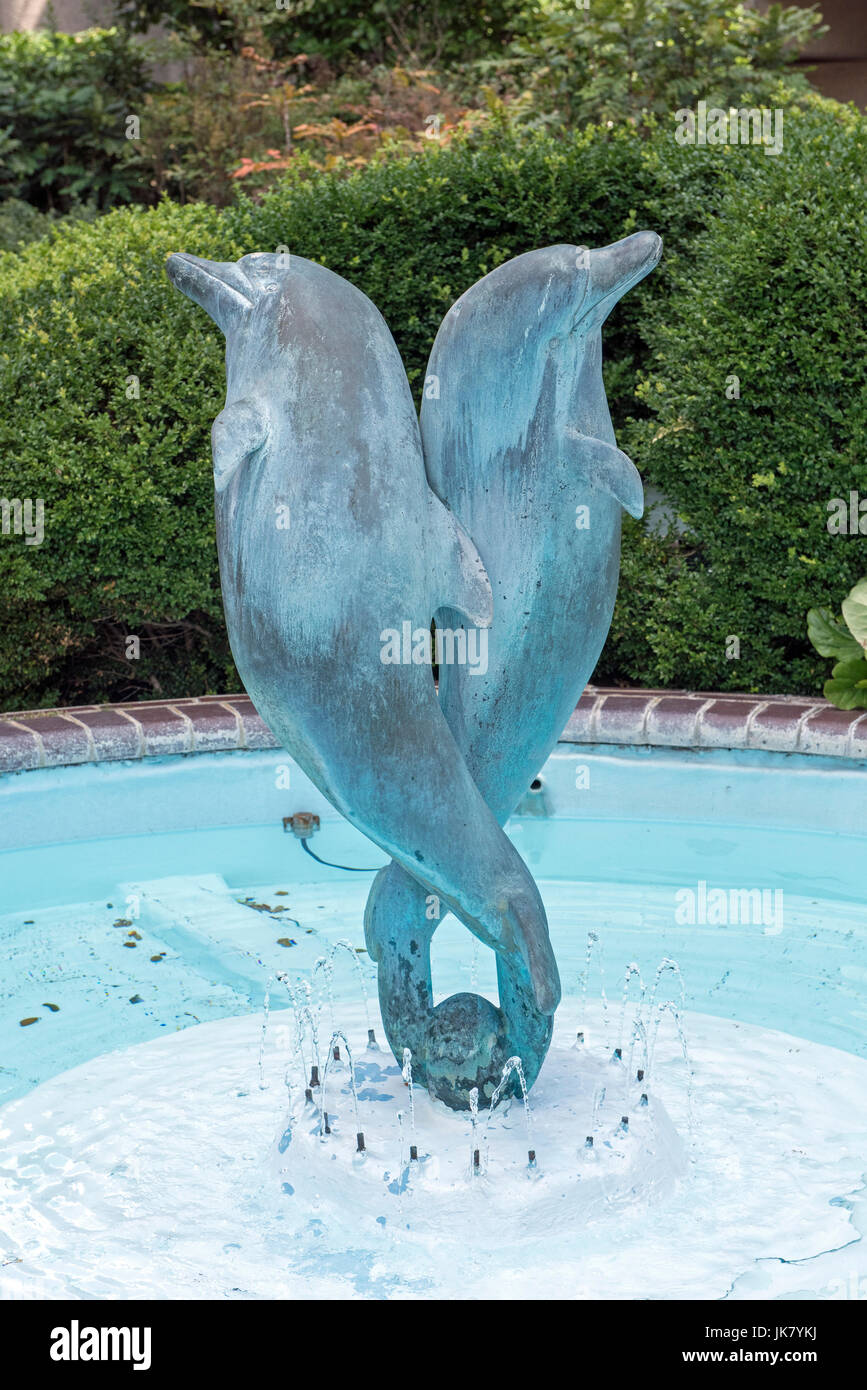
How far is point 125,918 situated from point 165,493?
2242 mm

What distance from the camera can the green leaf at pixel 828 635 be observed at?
651cm

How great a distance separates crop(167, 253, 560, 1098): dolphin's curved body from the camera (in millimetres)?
2777

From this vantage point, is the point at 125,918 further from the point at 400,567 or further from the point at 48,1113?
the point at 400,567

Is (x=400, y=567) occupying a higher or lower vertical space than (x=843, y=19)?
lower

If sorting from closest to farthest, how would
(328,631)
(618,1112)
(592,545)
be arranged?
(328,631), (592,545), (618,1112)

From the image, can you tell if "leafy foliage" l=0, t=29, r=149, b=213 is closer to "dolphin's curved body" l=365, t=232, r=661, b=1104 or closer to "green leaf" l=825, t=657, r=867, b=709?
"green leaf" l=825, t=657, r=867, b=709

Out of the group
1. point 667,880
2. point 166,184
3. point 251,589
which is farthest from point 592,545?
point 166,184

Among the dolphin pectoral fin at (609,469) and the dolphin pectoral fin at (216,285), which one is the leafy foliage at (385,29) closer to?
the dolphin pectoral fin at (216,285)

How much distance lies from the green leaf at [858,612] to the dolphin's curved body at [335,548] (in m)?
3.70

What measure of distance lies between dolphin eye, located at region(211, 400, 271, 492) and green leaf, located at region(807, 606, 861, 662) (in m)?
4.26

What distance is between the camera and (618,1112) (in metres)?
3.44

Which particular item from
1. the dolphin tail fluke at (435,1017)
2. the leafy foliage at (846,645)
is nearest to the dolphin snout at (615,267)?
the dolphin tail fluke at (435,1017)

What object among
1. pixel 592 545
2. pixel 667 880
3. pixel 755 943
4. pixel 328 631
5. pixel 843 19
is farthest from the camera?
pixel 843 19
